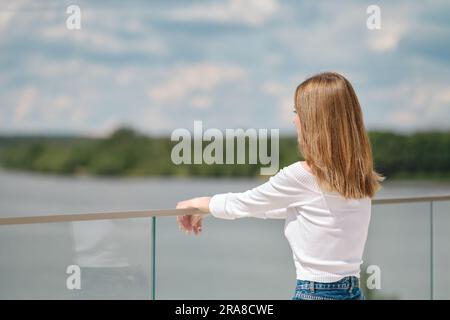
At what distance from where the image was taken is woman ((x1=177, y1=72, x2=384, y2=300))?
5.12 ft

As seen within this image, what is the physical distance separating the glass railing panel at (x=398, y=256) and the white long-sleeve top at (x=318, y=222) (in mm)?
1663

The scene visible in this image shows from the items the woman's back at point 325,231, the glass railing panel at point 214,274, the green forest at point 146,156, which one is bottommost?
the glass railing panel at point 214,274

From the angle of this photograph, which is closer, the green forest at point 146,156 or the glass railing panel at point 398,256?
the glass railing panel at point 398,256

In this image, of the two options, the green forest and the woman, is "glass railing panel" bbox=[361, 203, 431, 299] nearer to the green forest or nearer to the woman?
the woman

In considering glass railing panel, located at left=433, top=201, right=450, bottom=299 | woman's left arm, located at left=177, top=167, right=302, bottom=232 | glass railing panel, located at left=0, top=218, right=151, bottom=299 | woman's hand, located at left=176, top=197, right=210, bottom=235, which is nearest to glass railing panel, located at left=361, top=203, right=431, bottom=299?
glass railing panel, located at left=433, top=201, right=450, bottom=299

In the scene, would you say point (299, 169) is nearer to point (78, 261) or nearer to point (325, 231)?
point (325, 231)

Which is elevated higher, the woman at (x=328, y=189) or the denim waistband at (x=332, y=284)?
the woman at (x=328, y=189)

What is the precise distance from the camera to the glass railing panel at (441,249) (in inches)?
131

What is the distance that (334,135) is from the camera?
1562 mm

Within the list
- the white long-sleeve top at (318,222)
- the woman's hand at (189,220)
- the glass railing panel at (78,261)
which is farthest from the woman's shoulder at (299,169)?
the glass railing panel at (78,261)

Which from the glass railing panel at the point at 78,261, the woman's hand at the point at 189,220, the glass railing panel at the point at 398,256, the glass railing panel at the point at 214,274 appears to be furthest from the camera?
A: the glass railing panel at the point at 398,256

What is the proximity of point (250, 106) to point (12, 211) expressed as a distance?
853 cm

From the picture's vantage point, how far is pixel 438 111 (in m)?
22.7

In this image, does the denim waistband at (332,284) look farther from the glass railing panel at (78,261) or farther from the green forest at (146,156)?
the green forest at (146,156)
